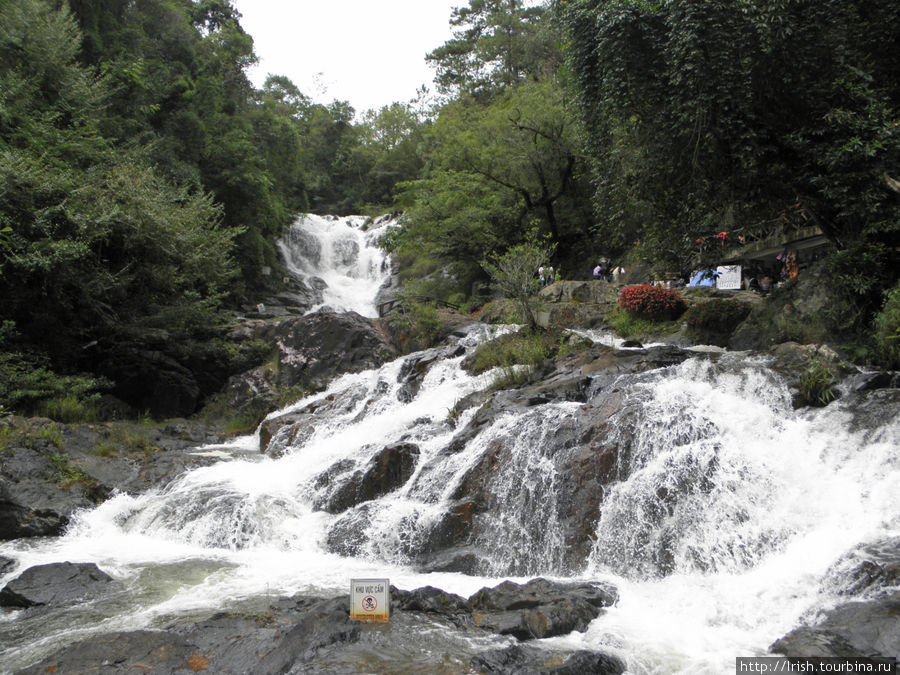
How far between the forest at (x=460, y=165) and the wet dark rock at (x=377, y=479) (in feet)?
22.3

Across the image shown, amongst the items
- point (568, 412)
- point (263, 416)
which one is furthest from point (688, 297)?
point (263, 416)

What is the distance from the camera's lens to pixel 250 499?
27.1ft

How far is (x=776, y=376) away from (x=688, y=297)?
729 centimetres

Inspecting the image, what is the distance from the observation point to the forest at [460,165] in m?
9.41

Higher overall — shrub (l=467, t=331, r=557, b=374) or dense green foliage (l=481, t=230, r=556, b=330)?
dense green foliage (l=481, t=230, r=556, b=330)

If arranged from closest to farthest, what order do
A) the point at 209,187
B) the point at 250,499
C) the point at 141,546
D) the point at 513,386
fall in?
the point at 141,546 → the point at 250,499 → the point at 513,386 → the point at 209,187

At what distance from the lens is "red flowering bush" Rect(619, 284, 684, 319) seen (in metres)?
13.7

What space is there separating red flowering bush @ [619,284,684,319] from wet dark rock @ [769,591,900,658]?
981 cm

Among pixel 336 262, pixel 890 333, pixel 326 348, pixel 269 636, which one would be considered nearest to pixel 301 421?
pixel 326 348

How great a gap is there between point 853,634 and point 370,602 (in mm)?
3402

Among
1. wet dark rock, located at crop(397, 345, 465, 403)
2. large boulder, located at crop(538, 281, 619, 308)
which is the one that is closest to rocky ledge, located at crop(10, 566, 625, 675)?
wet dark rock, located at crop(397, 345, 465, 403)

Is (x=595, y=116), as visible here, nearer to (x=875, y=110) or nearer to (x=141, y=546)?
(x=875, y=110)

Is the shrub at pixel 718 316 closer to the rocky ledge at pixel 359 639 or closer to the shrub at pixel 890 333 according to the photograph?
the shrub at pixel 890 333

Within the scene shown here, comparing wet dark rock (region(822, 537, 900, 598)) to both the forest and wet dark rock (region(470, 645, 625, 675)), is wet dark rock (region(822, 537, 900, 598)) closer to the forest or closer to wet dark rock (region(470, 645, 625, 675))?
wet dark rock (region(470, 645, 625, 675))
